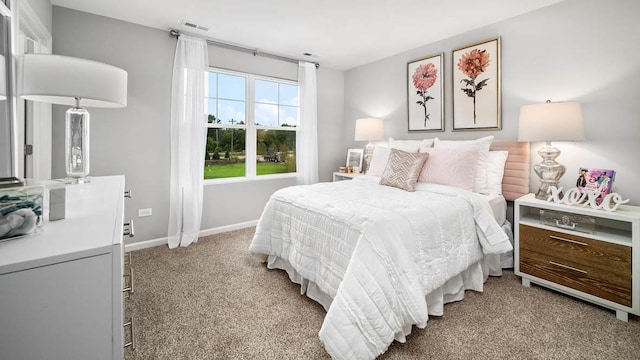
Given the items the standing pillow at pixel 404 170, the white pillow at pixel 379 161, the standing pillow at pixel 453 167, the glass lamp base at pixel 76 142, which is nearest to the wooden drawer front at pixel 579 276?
the standing pillow at pixel 453 167

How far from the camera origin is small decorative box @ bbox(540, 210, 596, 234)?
83.0 inches

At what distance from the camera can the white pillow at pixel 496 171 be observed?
2738 mm

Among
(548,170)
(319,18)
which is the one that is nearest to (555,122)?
(548,170)

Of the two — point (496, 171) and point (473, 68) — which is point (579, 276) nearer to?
point (496, 171)

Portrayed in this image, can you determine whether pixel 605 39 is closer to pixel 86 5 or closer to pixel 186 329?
pixel 186 329

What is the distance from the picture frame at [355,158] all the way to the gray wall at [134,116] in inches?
82.5

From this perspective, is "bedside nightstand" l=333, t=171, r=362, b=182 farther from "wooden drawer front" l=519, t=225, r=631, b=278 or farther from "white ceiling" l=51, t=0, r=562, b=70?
"wooden drawer front" l=519, t=225, r=631, b=278

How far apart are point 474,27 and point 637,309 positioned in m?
2.79

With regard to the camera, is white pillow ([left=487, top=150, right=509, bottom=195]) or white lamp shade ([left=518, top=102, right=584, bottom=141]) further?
white pillow ([left=487, top=150, right=509, bottom=195])

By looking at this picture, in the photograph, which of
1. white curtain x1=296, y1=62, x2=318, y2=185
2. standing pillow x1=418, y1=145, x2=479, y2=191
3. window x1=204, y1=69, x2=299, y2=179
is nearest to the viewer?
standing pillow x1=418, y1=145, x2=479, y2=191

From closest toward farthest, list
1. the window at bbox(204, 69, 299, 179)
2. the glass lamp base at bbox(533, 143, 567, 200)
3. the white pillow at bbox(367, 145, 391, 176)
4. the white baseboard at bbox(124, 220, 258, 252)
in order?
the glass lamp base at bbox(533, 143, 567, 200), the white baseboard at bbox(124, 220, 258, 252), the white pillow at bbox(367, 145, 391, 176), the window at bbox(204, 69, 299, 179)

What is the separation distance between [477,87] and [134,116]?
12.2 feet

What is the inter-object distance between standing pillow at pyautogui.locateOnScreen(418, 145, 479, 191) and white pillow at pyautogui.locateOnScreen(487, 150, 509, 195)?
0.83 ft

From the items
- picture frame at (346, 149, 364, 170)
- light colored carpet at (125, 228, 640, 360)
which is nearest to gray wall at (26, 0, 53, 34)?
light colored carpet at (125, 228, 640, 360)
